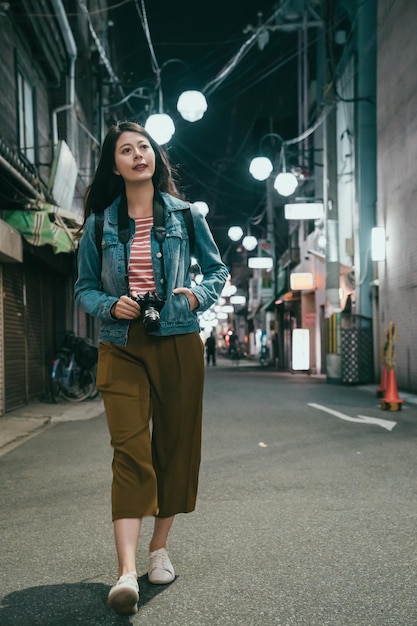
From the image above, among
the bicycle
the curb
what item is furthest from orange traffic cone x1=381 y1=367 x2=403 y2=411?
the bicycle

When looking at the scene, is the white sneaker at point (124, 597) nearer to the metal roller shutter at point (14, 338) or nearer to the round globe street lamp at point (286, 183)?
the metal roller shutter at point (14, 338)

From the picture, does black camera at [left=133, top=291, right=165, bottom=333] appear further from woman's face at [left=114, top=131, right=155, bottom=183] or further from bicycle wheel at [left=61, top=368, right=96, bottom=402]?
bicycle wheel at [left=61, top=368, right=96, bottom=402]

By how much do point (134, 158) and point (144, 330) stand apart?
781mm

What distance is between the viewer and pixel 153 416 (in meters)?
2.91

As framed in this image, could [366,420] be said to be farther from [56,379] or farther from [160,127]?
[160,127]

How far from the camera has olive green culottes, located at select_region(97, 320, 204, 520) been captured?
106 inches

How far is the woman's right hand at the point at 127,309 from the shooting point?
105 inches

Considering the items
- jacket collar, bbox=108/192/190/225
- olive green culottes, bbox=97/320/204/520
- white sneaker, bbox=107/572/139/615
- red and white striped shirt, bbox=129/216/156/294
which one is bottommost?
white sneaker, bbox=107/572/139/615

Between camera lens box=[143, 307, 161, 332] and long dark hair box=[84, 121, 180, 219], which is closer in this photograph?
camera lens box=[143, 307, 161, 332]

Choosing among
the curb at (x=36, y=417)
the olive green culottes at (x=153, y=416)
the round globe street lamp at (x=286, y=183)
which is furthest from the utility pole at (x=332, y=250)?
the olive green culottes at (x=153, y=416)

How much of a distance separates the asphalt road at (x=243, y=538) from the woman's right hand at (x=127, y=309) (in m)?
1.19

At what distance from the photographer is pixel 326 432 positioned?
8070 mm

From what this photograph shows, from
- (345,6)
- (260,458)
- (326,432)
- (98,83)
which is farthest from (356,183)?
(260,458)

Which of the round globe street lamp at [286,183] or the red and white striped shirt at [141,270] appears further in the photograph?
the round globe street lamp at [286,183]
